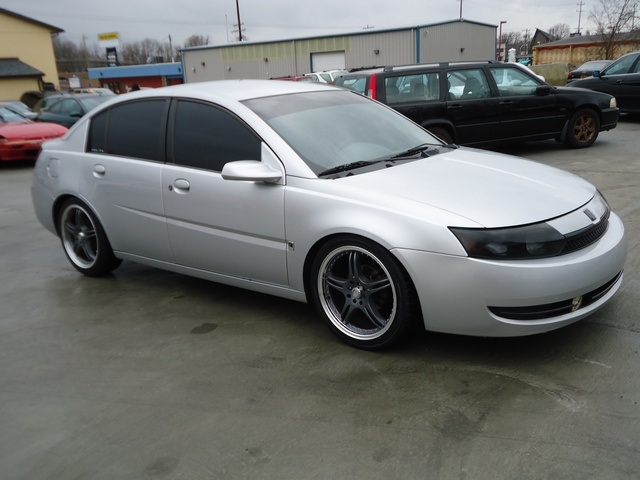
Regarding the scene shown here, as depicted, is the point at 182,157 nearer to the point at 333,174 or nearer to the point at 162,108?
the point at 162,108

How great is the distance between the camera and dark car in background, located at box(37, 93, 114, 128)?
16.2 meters

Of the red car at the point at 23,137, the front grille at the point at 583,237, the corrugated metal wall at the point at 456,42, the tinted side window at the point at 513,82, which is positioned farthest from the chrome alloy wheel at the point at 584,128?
the corrugated metal wall at the point at 456,42

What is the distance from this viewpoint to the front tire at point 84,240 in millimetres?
5082

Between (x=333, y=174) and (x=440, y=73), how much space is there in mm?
6632

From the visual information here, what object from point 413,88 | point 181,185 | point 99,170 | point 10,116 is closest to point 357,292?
point 181,185

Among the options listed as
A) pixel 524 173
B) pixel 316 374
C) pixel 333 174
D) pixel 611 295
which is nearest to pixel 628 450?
pixel 611 295

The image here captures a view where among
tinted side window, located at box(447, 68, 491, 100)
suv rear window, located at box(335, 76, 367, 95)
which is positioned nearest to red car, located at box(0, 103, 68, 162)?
suv rear window, located at box(335, 76, 367, 95)

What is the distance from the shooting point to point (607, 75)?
45.9ft

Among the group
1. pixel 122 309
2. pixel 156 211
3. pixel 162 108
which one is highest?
pixel 162 108

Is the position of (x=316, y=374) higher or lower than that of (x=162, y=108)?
lower

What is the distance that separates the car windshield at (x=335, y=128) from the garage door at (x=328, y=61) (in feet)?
121

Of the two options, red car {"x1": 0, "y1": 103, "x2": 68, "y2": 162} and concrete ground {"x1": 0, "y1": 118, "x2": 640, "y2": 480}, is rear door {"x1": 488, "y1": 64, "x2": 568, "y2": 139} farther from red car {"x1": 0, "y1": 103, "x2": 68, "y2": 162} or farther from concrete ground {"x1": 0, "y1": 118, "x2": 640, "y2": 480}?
red car {"x1": 0, "y1": 103, "x2": 68, "y2": 162}

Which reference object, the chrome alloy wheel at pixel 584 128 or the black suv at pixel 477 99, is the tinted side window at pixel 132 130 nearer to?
the black suv at pixel 477 99

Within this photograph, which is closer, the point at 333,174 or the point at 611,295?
the point at 611,295
